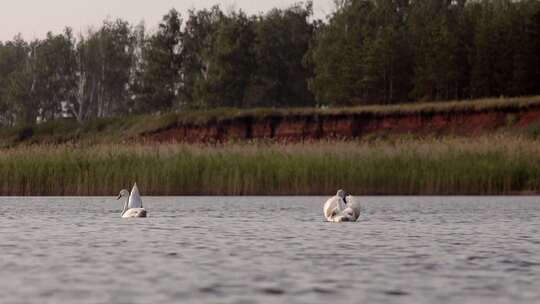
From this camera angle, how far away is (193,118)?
2338 inches

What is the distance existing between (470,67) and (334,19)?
17405 millimetres

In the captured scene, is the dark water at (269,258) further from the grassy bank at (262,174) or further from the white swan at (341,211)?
the grassy bank at (262,174)

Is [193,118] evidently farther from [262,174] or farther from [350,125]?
[262,174]

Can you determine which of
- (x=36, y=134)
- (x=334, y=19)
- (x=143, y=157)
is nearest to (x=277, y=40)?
(x=334, y=19)

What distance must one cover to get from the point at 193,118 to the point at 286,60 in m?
35.9

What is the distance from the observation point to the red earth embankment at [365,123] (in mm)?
51219

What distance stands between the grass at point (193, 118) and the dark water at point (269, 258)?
37.3m

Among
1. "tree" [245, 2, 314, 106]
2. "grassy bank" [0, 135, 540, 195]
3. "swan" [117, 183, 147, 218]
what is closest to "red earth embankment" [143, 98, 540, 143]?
"grassy bank" [0, 135, 540, 195]

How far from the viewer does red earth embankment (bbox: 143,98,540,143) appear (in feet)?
168

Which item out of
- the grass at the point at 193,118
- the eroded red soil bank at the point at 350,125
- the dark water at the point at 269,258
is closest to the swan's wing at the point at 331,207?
the dark water at the point at 269,258

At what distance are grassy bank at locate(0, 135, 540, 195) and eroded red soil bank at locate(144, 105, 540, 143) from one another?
24.9 m

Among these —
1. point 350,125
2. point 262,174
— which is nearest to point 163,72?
point 350,125

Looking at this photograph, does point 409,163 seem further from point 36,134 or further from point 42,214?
point 36,134

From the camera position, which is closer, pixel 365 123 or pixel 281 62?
pixel 365 123
